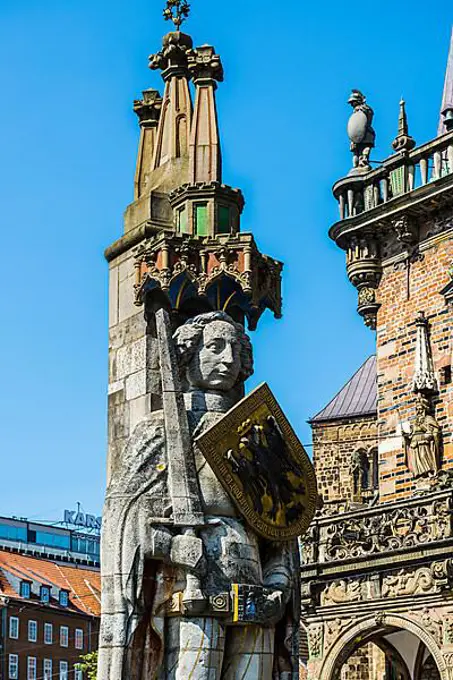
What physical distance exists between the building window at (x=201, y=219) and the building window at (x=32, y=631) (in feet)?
158

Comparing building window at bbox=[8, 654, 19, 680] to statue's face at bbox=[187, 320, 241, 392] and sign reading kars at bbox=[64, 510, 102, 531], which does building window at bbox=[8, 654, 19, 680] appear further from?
statue's face at bbox=[187, 320, 241, 392]

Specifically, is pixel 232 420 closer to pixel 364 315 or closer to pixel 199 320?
pixel 199 320

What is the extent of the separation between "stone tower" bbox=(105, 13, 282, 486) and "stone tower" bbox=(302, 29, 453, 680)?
1396 cm

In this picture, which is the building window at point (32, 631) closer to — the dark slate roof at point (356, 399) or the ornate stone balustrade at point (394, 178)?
the dark slate roof at point (356, 399)

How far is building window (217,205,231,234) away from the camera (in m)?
9.99

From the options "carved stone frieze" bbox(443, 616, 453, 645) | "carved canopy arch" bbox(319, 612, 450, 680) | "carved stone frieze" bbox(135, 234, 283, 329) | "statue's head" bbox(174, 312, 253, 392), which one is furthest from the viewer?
"carved canopy arch" bbox(319, 612, 450, 680)

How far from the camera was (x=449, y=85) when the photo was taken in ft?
115

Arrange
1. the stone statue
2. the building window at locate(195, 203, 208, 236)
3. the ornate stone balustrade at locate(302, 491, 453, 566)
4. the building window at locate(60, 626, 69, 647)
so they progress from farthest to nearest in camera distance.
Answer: the building window at locate(60, 626, 69, 647) → the stone statue → the ornate stone balustrade at locate(302, 491, 453, 566) → the building window at locate(195, 203, 208, 236)

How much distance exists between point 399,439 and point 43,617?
3328cm

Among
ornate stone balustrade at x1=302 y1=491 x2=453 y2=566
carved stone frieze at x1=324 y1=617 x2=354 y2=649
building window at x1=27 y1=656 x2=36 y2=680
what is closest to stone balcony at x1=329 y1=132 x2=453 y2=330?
ornate stone balustrade at x1=302 y1=491 x2=453 y2=566

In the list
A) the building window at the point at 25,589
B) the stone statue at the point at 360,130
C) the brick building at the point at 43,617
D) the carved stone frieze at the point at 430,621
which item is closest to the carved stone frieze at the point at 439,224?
the stone statue at the point at 360,130

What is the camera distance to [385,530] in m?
24.6

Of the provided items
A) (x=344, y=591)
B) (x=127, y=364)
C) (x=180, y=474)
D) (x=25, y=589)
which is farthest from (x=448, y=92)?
(x=25, y=589)

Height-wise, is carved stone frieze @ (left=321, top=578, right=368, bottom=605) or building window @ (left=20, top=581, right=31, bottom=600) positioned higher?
building window @ (left=20, top=581, right=31, bottom=600)
